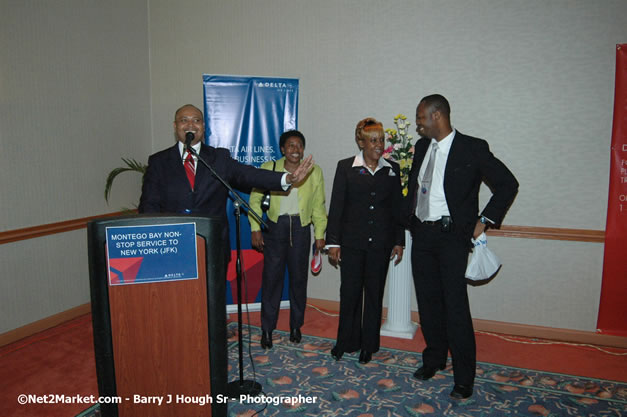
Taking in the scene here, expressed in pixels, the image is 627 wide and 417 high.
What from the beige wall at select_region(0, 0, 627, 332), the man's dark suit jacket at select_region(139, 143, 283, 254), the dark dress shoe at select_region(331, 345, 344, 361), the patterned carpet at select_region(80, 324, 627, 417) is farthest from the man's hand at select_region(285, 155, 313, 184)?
the beige wall at select_region(0, 0, 627, 332)

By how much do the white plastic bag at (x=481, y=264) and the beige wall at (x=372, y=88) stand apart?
3.97 feet

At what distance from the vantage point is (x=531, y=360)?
343cm

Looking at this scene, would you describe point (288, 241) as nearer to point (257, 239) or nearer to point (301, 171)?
point (257, 239)

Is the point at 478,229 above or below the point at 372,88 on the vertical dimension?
below

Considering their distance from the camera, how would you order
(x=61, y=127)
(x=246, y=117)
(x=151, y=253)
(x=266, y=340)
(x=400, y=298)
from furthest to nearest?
(x=246, y=117) < (x=61, y=127) < (x=400, y=298) < (x=266, y=340) < (x=151, y=253)

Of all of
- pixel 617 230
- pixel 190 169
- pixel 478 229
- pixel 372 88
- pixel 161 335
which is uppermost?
pixel 372 88

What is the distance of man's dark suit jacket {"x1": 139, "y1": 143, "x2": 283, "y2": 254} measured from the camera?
2789mm

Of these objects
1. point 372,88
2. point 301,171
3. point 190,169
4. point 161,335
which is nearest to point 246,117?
point 372,88

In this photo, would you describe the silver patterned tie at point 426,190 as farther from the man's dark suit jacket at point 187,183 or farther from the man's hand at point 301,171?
the man's dark suit jacket at point 187,183

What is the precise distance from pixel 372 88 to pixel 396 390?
2.79 meters

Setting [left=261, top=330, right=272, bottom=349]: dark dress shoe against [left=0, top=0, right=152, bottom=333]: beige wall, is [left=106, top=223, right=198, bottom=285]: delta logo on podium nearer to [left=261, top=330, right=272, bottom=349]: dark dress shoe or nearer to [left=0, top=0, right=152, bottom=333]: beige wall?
[left=261, top=330, right=272, bottom=349]: dark dress shoe

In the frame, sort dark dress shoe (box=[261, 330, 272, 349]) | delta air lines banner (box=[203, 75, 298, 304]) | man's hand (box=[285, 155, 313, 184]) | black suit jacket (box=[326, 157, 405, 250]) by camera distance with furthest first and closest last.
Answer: delta air lines banner (box=[203, 75, 298, 304]), dark dress shoe (box=[261, 330, 272, 349]), black suit jacket (box=[326, 157, 405, 250]), man's hand (box=[285, 155, 313, 184])

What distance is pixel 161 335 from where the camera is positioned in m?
1.91

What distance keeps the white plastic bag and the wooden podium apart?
1.73m
